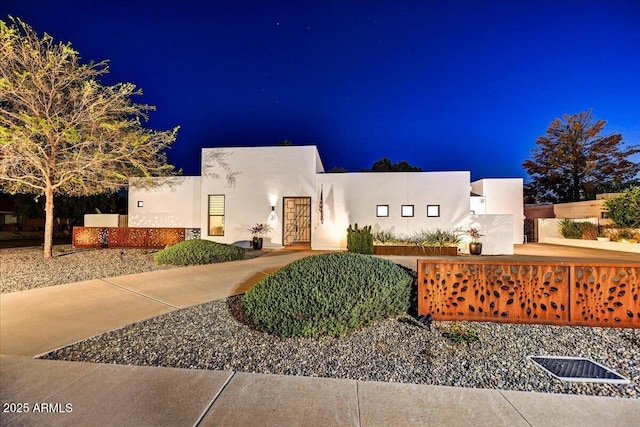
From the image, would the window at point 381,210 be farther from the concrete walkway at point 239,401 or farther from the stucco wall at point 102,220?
the stucco wall at point 102,220

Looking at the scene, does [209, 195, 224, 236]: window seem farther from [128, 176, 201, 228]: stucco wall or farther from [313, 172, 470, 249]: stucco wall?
[313, 172, 470, 249]: stucco wall

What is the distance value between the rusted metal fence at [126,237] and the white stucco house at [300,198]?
3.42ft

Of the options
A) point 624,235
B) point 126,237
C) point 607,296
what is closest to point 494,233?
point 624,235

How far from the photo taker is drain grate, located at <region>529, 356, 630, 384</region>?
2.49m

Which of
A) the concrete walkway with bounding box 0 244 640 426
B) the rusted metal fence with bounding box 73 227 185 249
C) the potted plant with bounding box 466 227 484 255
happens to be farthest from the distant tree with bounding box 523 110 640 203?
the rusted metal fence with bounding box 73 227 185 249

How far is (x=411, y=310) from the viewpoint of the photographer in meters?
4.03

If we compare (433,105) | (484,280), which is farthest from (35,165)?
(433,105)

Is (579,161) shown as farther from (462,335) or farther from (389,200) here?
(462,335)

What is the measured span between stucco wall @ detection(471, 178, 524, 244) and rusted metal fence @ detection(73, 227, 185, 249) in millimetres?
15240

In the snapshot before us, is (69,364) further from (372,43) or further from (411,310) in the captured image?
(372,43)

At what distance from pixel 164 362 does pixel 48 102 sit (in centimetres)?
857

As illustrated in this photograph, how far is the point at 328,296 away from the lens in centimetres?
346

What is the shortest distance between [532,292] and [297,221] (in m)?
10.8

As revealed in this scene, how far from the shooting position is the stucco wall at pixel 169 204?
12297 mm
